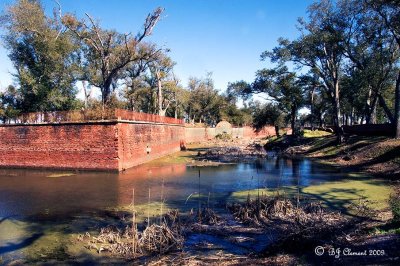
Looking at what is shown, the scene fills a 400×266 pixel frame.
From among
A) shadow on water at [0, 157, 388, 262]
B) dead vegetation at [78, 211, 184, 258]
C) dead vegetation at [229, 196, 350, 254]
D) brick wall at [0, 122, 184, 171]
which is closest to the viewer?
dead vegetation at [229, 196, 350, 254]

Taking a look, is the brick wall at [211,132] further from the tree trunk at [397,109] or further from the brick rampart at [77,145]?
the tree trunk at [397,109]

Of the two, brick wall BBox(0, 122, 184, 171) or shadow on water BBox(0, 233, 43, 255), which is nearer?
shadow on water BBox(0, 233, 43, 255)

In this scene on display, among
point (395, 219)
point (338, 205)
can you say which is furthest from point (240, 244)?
point (338, 205)

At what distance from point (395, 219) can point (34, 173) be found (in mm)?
20214

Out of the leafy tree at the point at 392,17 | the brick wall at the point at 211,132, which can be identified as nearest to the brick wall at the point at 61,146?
the leafy tree at the point at 392,17

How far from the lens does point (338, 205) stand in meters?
11.3

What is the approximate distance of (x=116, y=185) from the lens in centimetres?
1616

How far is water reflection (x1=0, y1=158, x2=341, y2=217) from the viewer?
40.5ft

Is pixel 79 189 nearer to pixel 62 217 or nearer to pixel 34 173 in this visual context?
pixel 62 217

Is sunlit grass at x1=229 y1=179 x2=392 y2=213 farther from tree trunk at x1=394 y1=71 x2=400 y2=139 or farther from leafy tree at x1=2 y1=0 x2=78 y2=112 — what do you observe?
leafy tree at x1=2 y1=0 x2=78 y2=112

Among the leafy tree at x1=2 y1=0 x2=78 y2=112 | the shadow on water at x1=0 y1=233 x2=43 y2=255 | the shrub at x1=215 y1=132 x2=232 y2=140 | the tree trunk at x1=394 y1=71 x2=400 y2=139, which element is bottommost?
the shadow on water at x1=0 y1=233 x2=43 y2=255

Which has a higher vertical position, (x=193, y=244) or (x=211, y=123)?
(x=211, y=123)

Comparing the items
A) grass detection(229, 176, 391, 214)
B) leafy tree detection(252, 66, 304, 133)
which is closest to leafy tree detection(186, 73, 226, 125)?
leafy tree detection(252, 66, 304, 133)

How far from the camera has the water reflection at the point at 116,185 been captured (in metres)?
12.4
